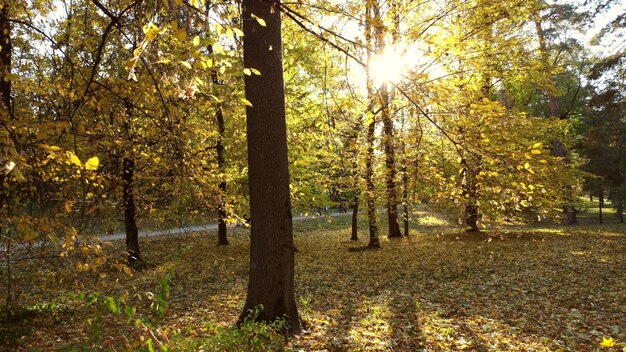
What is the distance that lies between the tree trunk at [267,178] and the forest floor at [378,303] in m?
0.65

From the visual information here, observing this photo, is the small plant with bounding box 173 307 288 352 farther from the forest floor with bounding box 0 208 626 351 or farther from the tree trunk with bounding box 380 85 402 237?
the tree trunk with bounding box 380 85 402 237

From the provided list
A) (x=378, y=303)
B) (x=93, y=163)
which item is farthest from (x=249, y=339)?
(x=378, y=303)

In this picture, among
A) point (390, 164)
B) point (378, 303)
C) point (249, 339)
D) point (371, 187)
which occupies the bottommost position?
point (378, 303)

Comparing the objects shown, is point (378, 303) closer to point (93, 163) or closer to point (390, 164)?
point (390, 164)

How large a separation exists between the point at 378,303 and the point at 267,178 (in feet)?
13.0

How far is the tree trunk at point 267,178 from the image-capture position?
5227mm

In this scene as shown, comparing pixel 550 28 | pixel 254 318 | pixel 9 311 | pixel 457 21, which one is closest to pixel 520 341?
pixel 254 318

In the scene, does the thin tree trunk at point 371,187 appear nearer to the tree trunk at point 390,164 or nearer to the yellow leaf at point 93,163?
the tree trunk at point 390,164

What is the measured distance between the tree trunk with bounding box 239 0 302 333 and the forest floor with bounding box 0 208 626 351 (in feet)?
2.15

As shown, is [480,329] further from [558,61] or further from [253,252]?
[558,61]

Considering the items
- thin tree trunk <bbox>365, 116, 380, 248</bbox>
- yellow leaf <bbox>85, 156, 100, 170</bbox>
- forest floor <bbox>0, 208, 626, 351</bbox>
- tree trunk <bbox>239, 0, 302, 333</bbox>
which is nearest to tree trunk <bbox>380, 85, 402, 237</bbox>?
thin tree trunk <bbox>365, 116, 380, 248</bbox>

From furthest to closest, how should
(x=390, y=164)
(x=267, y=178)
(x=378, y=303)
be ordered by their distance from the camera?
(x=390, y=164) < (x=378, y=303) < (x=267, y=178)

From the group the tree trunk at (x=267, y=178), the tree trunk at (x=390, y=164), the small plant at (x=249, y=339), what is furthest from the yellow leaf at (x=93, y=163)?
the tree trunk at (x=390, y=164)

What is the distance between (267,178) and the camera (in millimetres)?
5258
